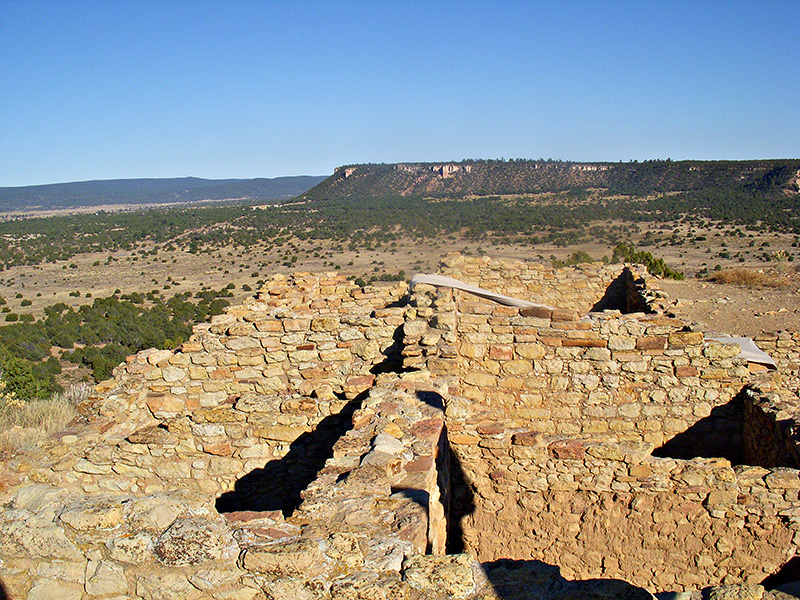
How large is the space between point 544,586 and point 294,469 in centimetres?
314

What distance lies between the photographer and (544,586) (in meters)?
2.94

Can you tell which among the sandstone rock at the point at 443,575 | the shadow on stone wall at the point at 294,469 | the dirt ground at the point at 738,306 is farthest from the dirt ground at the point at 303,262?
the sandstone rock at the point at 443,575

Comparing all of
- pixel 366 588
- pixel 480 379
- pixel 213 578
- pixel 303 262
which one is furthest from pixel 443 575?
pixel 303 262

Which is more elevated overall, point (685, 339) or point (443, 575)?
point (685, 339)

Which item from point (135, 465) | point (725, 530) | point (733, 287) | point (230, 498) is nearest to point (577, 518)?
point (725, 530)

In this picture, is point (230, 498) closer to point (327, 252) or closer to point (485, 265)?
point (485, 265)

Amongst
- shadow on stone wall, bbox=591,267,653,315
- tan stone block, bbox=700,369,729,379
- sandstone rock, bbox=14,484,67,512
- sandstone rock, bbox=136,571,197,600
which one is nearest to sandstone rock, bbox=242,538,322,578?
sandstone rock, bbox=136,571,197,600

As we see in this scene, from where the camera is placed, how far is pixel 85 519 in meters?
2.63

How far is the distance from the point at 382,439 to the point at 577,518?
185 centimetres

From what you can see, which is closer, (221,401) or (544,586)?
(544,586)

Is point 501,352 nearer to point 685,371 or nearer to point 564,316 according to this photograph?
point 564,316

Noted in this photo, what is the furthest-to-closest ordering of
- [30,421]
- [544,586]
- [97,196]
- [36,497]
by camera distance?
1. [97,196]
2. [30,421]
3. [544,586]
4. [36,497]

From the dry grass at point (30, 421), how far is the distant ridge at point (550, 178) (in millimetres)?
67160

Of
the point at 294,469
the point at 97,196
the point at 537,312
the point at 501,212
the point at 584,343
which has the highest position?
the point at 97,196
